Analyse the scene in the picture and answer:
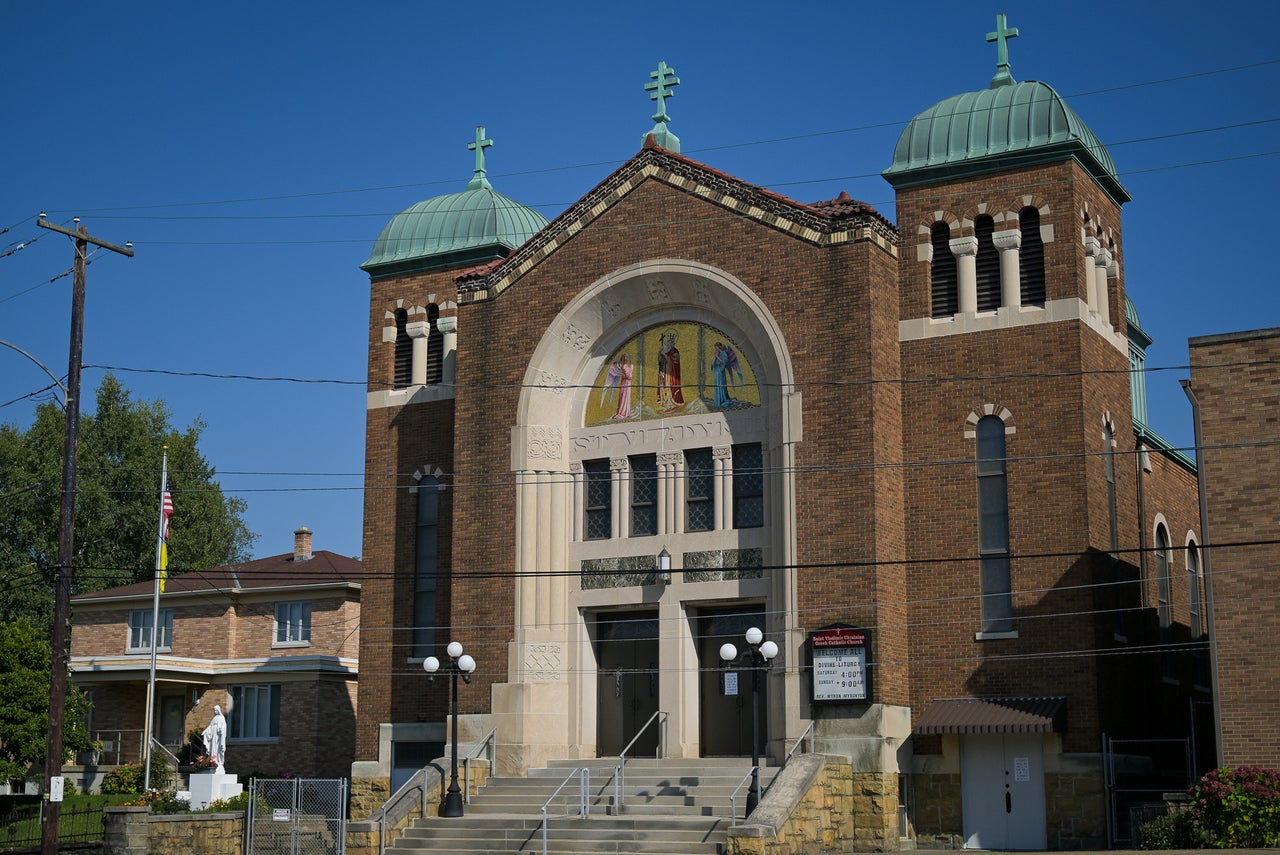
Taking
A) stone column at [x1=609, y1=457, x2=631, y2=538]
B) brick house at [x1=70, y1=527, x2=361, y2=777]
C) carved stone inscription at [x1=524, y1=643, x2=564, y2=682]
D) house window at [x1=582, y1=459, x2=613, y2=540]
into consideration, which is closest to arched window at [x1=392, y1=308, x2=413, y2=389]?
house window at [x1=582, y1=459, x2=613, y2=540]

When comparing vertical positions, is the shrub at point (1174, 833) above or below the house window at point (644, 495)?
below

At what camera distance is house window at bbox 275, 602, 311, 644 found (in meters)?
48.7

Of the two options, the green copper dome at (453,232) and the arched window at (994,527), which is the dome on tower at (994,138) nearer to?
the arched window at (994,527)

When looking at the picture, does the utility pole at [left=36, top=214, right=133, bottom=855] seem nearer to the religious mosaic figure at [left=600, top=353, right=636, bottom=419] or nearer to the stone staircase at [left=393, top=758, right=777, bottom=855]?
the stone staircase at [left=393, top=758, right=777, bottom=855]

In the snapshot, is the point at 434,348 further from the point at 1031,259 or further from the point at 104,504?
A: the point at 104,504

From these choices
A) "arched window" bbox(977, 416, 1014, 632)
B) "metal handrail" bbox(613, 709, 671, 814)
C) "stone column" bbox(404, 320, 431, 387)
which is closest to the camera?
A: "metal handrail" bbox(613, 709, 671, 814)

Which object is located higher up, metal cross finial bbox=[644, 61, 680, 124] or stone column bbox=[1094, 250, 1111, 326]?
metal cross finial bbox=[644, 61, 680, 124]

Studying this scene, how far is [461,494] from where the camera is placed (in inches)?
1382

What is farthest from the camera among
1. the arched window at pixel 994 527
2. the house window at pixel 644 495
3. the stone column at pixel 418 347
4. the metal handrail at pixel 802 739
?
the stone column at pixel 418 347

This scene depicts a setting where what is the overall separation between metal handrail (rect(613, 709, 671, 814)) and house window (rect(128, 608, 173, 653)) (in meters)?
22.7

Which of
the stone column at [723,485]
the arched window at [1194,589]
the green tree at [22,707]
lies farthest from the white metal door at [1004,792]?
the green tree at [22,707]

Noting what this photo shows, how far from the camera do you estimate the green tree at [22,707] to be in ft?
134

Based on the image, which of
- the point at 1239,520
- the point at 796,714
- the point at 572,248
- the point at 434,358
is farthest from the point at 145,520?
the point at 1239,520

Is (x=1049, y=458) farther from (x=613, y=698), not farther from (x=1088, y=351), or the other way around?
(x=613, y=698)
